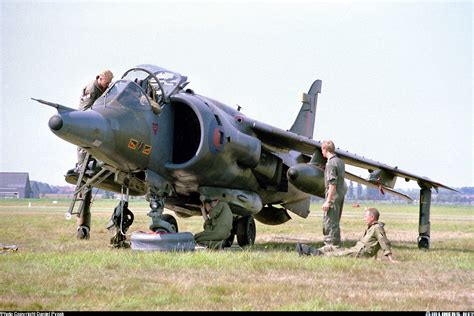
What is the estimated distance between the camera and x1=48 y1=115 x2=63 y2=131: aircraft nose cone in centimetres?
967

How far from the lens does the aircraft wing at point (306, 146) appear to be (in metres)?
13.7

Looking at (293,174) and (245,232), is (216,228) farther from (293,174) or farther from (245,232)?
(245,232)

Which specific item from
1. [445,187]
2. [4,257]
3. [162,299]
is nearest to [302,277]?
[162,299]

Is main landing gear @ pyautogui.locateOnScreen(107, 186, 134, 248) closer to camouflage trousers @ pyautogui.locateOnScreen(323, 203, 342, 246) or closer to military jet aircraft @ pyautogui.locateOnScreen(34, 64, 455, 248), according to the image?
military jet aircraft @ pyautogui.locateOnScreen(34, 64, 455, 248)

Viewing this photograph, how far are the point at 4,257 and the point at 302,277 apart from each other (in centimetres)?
400

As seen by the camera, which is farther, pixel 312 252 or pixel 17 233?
pixel 17 233

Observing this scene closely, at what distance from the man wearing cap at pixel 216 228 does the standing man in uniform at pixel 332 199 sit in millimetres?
1995

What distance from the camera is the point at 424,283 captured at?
25.4ft

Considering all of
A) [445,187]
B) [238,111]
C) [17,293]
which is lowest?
[17,293]

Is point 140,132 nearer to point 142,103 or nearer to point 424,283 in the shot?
point 142,103

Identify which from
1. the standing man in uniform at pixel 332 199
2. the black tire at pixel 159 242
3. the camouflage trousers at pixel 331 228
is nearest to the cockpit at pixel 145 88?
the black tire at pixel 159 242

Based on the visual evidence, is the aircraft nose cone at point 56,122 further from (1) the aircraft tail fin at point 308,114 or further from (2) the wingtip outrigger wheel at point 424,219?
(1) the aircraft tail fin at point 308,114

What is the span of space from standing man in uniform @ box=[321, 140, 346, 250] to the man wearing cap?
200 centimetres

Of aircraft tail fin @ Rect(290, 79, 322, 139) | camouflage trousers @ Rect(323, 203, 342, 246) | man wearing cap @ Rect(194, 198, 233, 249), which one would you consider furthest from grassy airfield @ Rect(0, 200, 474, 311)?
aircraft tail fin @ Rect(290, 79, 322, 139)
